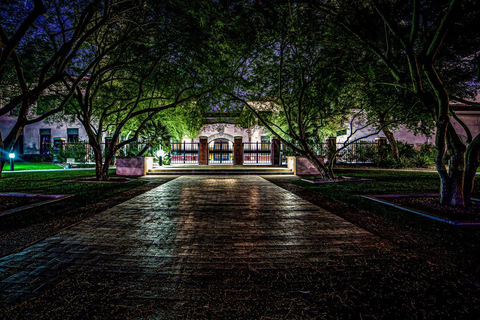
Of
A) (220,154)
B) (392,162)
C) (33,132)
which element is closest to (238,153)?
(220,154)

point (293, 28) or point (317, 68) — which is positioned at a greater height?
point (293, 28)

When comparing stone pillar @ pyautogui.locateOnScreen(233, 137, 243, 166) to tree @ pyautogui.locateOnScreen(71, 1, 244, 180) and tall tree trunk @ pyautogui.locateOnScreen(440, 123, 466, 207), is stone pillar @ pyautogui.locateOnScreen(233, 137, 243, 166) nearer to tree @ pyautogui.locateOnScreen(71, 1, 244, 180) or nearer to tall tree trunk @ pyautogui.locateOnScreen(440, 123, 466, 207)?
tree @ pyautogui.locateOnScreen(71, 1, 244, 180)

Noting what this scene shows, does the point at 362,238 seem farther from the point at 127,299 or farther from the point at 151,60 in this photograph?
the point at 151,60

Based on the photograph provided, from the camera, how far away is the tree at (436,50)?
5.25 meters

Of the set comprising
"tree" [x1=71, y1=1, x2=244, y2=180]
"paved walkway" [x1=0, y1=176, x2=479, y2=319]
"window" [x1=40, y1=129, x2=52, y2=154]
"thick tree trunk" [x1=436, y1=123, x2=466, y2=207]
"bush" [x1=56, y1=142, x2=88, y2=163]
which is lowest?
"paved walkway" [x1=0, y1=176, x2=479, y2=319]

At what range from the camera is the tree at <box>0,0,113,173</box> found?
5293mm

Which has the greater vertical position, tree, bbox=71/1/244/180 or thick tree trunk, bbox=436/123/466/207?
tree, bbox=71/1/244/180

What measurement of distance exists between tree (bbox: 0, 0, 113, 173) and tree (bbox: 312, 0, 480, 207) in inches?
267

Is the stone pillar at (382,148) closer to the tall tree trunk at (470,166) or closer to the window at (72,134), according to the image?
the tall tree trunk at (470,166)

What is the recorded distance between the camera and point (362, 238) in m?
3.60

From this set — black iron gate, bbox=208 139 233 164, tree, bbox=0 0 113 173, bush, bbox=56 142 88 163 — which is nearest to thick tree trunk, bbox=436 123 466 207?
tree, bbox=0 0 113 173

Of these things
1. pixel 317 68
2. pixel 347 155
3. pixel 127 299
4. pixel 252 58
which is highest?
pixel 252 58

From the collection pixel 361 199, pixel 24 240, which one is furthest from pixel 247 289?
pixel 361 199

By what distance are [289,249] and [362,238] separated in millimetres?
1293
